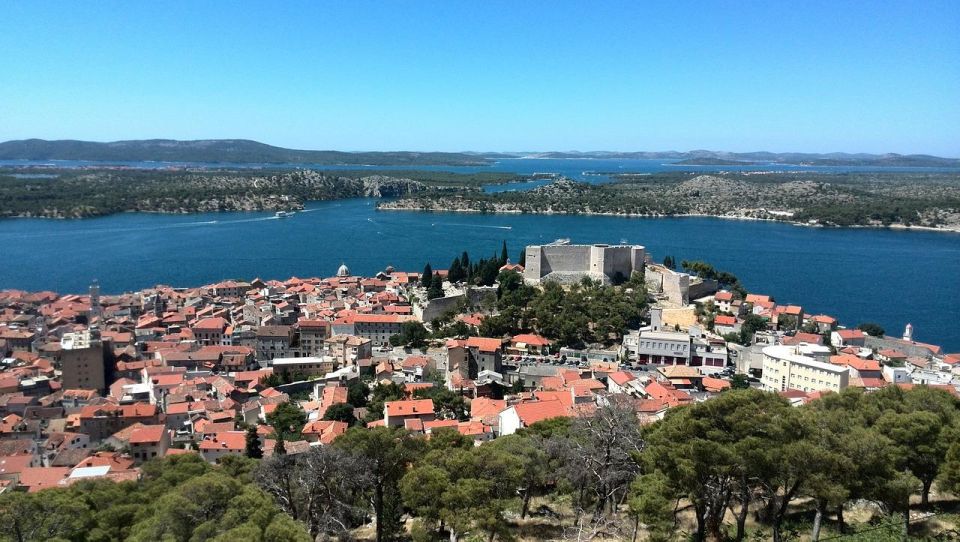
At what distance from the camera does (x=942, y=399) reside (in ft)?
26.8

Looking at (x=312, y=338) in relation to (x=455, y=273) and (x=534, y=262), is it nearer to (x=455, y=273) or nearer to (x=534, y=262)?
(x=455, y=273)

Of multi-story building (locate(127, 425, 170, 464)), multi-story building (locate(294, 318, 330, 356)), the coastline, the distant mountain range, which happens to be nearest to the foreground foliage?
multi-story building (locate(127, 425, 170, 464))

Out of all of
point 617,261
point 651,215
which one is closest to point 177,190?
point 651,215

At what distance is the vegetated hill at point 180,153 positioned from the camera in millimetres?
139750

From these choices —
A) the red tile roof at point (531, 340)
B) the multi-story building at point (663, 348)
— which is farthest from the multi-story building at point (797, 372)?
the red tile roof at point (531, 340)

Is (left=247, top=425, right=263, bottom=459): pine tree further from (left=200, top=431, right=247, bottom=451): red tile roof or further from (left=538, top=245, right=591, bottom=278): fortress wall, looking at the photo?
(left=538, top=245, right=591, bottom=278): fortress wall

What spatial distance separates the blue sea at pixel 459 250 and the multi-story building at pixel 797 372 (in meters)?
11.2

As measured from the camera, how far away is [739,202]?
238 ft

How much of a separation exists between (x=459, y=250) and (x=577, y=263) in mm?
18790

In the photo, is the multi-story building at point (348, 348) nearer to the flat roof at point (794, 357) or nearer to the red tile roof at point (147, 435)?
the red tile roof at point (147, 435)

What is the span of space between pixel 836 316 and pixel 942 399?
63.3ft

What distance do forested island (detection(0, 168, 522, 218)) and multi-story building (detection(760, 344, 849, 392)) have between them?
6114 centimetres

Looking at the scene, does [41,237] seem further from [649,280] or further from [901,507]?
[901,507]

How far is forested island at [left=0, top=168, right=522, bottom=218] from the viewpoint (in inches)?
2452
